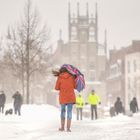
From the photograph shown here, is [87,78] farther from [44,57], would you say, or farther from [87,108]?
[44,57]

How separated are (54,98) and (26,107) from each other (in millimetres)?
85727

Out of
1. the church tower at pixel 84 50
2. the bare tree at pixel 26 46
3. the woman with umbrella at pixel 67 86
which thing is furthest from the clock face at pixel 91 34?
the woman with umbrella at pixel 67 86

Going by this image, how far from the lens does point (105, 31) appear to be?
506 feet

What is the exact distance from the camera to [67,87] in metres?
14.8

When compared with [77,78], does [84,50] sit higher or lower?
higher

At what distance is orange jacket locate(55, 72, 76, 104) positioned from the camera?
1480 cm

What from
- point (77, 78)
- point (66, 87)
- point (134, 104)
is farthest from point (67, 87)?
point (134, 104)

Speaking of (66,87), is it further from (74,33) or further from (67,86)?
(74,33)

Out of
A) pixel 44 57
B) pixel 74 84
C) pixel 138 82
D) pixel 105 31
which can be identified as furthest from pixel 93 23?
pixel 74 84

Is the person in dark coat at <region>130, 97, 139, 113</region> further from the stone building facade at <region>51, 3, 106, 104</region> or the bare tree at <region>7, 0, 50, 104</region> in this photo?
the stone building facade at <region>51, 3, 106, 104</region>

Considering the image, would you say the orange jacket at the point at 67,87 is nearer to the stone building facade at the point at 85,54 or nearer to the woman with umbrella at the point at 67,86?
the woman with umbrella at the point at 67,86

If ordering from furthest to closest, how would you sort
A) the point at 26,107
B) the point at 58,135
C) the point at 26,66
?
the point at 26,66, the point at 26,107, the point at 58,135

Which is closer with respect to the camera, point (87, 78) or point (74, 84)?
point (74, 84)

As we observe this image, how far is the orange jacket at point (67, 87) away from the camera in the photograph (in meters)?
14.8
